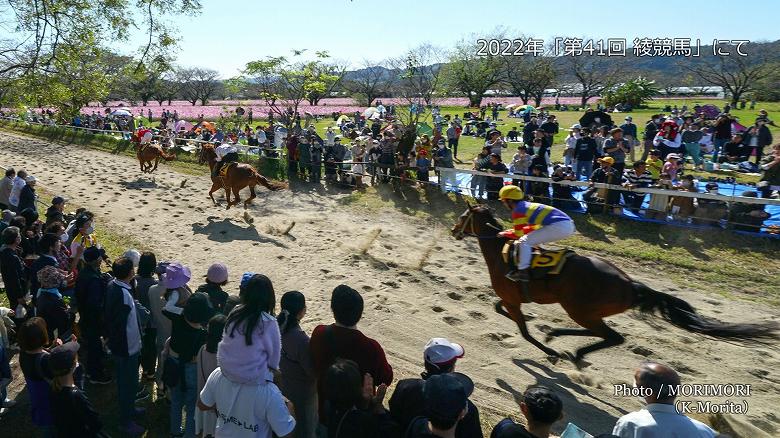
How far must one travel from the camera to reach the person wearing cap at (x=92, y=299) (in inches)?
211

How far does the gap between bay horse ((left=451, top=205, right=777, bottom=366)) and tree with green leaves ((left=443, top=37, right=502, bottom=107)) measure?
1554 inches

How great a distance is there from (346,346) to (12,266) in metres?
5.14

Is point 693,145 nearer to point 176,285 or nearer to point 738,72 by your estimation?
point 176,285

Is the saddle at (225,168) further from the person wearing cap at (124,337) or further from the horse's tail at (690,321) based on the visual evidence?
the horse's tail at (690,321)

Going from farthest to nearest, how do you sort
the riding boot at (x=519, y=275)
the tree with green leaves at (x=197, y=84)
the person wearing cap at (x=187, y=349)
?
the tree with green leaves at (x=197, y=84), the riding boot at (x=519, y=275), the person wearing cap at (x=187, y=349)

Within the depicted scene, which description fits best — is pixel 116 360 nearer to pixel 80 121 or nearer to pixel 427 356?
pixel 427 356

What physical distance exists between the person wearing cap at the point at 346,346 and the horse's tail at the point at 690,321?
12.3 feet

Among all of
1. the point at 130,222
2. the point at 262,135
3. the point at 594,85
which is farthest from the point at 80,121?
the point at 594,85

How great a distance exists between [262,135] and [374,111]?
12.5m

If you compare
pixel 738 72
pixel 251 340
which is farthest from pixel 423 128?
pixel 738 72

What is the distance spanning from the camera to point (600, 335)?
623cm

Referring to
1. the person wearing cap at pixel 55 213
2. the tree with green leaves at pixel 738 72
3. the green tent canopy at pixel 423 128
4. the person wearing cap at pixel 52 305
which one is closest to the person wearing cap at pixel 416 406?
the person wearing cap at pixel 52 305

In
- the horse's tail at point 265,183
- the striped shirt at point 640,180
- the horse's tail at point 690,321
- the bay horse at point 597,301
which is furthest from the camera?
the horse's tail at point 265,183

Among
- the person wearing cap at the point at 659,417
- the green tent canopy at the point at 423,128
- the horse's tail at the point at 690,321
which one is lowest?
the horse's tail at the point at 690,321
